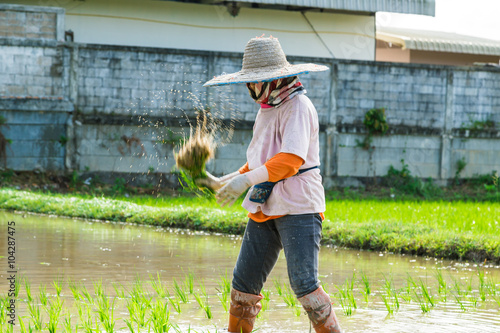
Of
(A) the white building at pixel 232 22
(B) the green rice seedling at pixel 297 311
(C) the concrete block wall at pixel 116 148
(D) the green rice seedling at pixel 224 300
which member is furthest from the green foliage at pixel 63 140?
(B) the green rice seedling at pixel 297 311

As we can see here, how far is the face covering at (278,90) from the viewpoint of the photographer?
3633 mm

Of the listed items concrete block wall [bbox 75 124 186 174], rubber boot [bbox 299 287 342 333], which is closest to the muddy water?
rubber boot [bbox 299 287 342 333]

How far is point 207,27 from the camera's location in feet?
51.4

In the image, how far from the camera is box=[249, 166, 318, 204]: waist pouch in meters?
3.63

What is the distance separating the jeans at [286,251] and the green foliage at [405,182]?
1085 cm

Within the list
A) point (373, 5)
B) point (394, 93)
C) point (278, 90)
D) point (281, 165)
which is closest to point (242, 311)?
point (281, 165)

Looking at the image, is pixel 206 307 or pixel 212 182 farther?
pixel 206 307

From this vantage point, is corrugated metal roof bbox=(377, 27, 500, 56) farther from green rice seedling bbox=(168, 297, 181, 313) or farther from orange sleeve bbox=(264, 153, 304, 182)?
orange sleeve bbox=(264, 153, 304, 182)

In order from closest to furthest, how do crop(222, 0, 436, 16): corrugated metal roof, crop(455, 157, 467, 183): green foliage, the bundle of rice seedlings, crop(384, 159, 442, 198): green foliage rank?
the bundle of rice seedlings, crop(384, 159, 442, 198): green foliage, crop(455, 157, 467, 183): green foliage, crop(222, 0, 436, 16): corrugated metal roof

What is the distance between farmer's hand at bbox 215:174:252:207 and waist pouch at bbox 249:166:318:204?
175 mm

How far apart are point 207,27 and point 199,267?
10.4m

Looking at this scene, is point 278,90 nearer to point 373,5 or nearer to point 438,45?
point 373,5

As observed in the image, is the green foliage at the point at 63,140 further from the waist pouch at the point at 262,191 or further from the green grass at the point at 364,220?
the waist pouch at the point at 262,191

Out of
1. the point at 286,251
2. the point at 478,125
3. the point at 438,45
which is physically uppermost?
the point at 438,45
